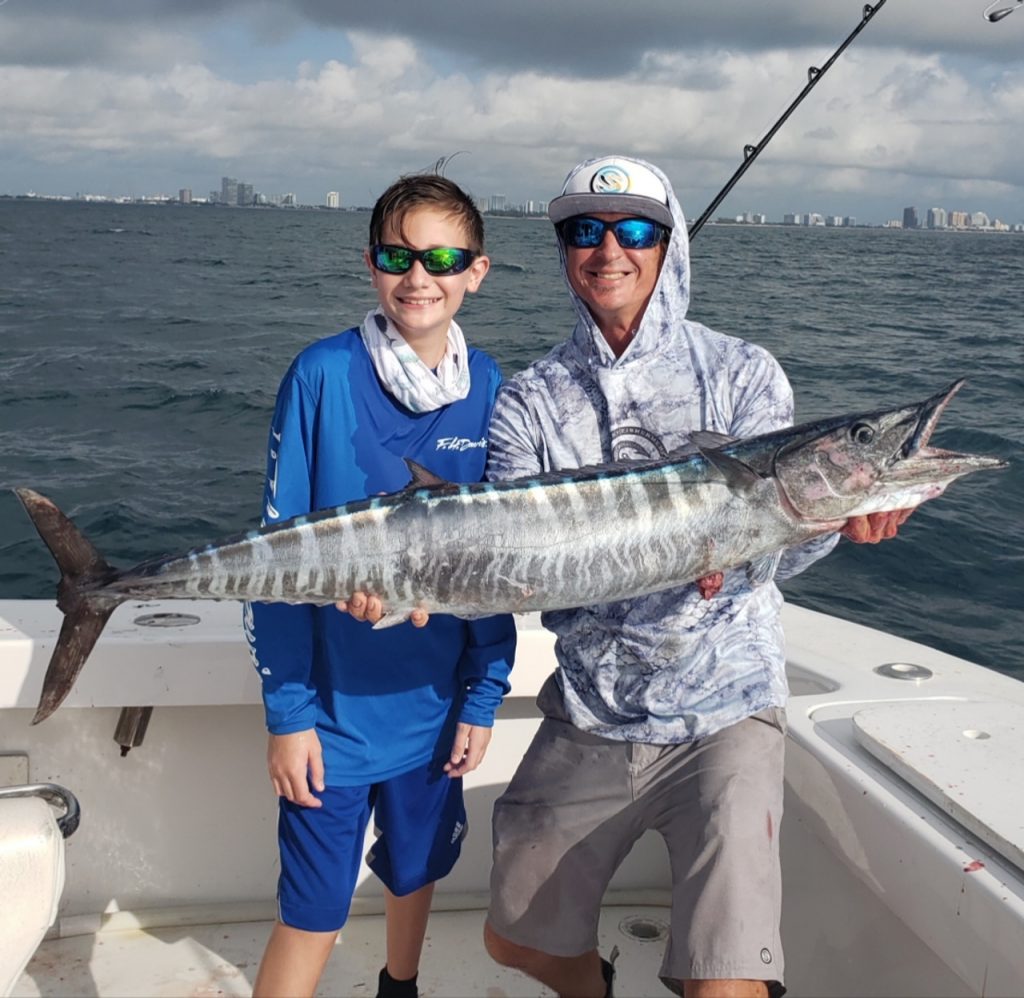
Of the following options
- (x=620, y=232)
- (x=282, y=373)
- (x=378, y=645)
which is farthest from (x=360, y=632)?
(x=282, y=373)

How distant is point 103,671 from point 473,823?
1.35 meters

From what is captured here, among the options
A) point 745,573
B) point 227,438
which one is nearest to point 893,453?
point 745,573

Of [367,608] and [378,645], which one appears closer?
[367,608]

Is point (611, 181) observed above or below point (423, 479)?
above

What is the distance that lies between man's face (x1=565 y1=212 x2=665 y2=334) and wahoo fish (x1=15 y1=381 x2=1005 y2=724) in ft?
1.63

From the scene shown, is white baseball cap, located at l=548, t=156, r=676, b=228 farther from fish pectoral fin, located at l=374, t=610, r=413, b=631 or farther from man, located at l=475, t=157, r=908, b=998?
fish pectoral fin, located at l=374, t=610, r=413, b=631

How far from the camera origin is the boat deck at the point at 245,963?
3.52 meters

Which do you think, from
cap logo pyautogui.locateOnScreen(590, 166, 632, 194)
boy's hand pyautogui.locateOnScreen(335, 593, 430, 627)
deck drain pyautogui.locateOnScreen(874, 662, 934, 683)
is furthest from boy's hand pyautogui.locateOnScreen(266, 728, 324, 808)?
deck drain pyautogui.locateOnScreen(874, 662, 934, 683)

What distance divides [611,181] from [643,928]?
8.06 ft

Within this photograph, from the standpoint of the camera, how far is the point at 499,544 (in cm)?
271

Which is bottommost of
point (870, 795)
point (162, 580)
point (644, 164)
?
point (870, 795)

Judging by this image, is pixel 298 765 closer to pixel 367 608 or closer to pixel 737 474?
pixel 367 608

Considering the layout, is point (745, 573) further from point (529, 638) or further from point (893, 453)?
point (529, 638)

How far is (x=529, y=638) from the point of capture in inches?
143
